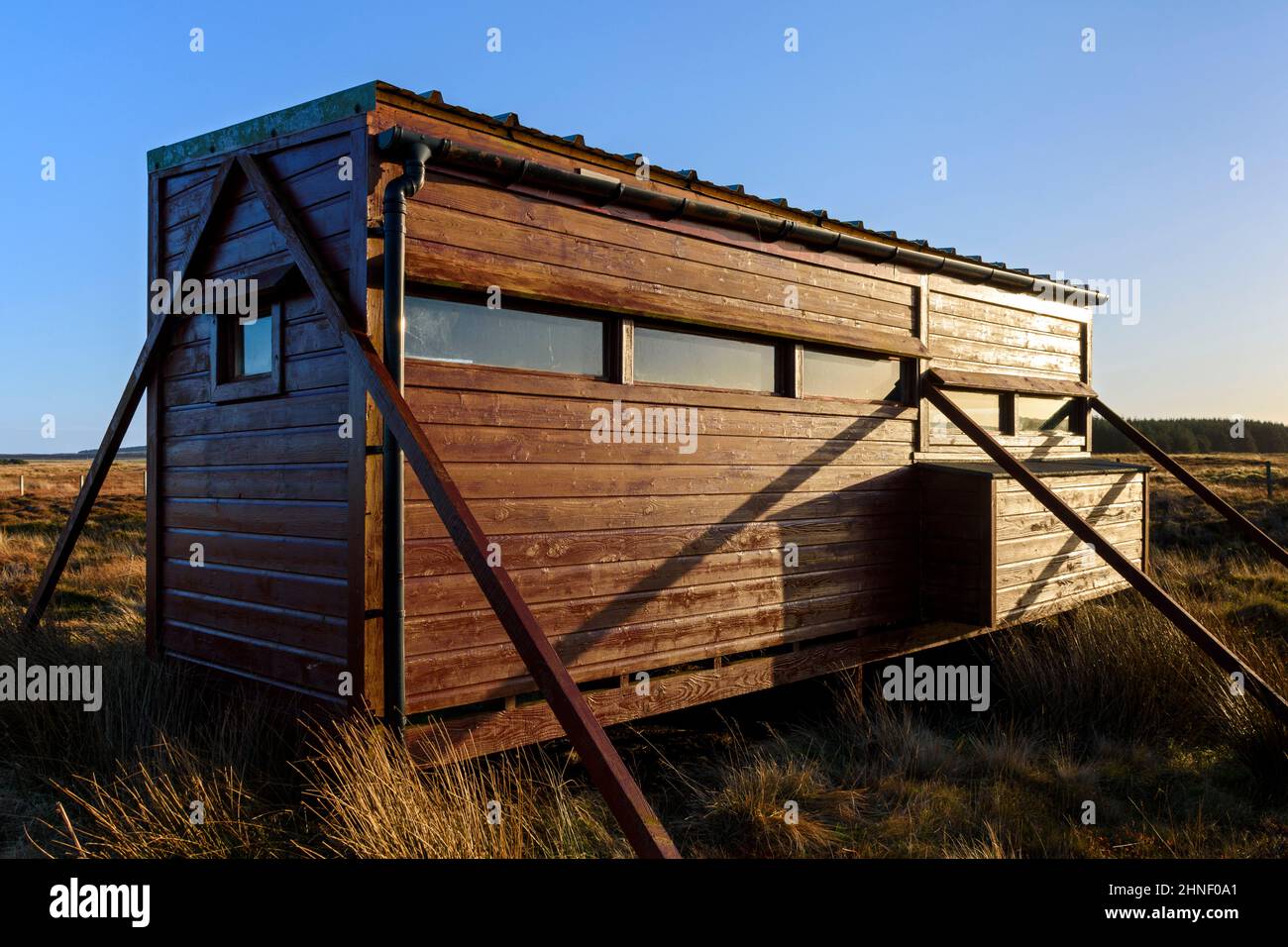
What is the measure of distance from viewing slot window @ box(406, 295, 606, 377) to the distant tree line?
38.0 meters

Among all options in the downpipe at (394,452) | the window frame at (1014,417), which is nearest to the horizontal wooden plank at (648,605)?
the downpipe at (394,452)

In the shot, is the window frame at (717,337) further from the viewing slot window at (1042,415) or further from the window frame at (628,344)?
the viewing slot window at (1042,415)

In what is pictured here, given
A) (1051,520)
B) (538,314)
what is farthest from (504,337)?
(1051,520)

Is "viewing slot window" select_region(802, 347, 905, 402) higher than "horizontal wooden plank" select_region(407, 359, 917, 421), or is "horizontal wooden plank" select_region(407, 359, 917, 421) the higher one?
"viewing slot window" select_region(802, 347, 905, 402)

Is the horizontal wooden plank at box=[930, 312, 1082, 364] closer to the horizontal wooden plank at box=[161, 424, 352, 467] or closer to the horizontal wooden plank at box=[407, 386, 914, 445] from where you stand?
the horizontal wooden plank at box=[407, 386, 914, 445]

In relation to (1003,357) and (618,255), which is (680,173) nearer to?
(618,255)

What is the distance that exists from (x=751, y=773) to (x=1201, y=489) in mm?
6606

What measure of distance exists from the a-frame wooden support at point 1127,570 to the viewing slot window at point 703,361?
1.91 metres

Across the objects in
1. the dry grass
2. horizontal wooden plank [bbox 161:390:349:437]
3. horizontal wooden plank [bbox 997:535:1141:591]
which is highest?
horizontal wooden plank [bbox 161:390:349:437]

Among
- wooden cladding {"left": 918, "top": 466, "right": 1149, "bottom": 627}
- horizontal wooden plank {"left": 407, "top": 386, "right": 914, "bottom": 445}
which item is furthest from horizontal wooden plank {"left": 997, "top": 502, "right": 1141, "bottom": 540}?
horizontal wooden plank {"left": 407, "top": 386, "right": 914, "bottom": 445}

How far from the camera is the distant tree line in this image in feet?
134

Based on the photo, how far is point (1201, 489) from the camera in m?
9.57

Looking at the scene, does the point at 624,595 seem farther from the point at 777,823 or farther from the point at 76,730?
the point at 76,730

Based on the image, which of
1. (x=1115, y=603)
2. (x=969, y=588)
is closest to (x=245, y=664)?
(x=969, y=588)
